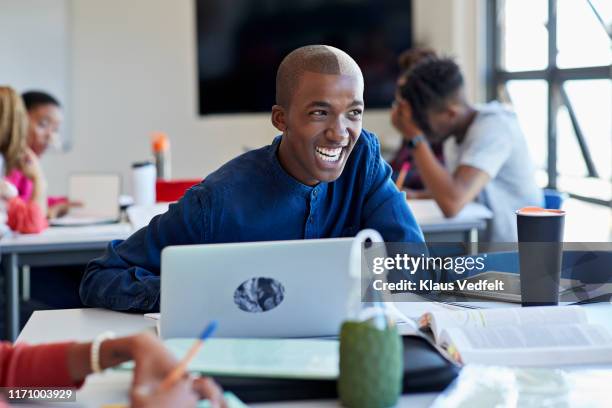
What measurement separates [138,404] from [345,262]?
0.46 metres

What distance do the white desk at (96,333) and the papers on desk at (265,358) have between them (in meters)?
0.04

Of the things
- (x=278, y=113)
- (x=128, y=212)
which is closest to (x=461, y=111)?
(x=128, y=212)

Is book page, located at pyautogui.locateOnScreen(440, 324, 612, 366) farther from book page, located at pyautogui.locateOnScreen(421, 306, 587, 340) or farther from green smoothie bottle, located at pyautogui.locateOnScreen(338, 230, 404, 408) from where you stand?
green smoothie bottle, located at pyautogui.locateOnScreen(338, 230, 404, 408)

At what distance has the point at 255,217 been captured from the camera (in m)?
1.80

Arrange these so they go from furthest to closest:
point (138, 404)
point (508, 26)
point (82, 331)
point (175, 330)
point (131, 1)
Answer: point (131, 1), point (508, 26), point (82, 331), point (175, 330), point (138, 404)

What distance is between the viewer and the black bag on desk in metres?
1.22

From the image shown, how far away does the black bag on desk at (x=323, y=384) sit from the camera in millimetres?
1222

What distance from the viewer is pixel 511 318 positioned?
1479 mm

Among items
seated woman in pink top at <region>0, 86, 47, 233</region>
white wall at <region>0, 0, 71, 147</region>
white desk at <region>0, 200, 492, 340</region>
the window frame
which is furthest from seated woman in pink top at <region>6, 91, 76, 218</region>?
the window frame

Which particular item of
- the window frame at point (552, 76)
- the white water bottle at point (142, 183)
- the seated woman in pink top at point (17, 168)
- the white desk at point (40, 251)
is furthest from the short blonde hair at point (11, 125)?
the window frame at point (552, 76)

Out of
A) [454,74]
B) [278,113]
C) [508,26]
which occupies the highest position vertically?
[508,26]

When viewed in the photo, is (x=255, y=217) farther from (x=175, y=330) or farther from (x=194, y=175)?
(x=194, y=175)

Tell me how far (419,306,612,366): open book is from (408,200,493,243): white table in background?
5.65 ft

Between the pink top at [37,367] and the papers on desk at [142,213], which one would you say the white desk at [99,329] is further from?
the papers on desk at [142,213]
